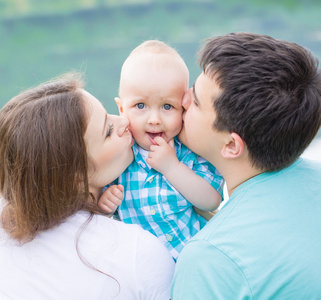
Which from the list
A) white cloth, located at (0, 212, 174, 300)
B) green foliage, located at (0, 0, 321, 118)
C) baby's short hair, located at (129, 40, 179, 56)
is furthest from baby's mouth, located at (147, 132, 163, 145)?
green foliage, located at (0, 0, 321, 118)

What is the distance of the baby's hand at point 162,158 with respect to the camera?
1.56 m

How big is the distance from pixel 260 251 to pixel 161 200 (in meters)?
0.52

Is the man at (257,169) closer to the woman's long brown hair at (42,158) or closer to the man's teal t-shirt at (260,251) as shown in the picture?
the man's teal t-shirt at (260,251)

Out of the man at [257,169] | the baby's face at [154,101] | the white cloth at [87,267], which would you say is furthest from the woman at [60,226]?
the baby's face at [154,101]

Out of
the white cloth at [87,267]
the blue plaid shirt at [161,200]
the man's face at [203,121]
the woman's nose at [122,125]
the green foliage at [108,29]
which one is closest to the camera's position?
the white cloth at [87,267]

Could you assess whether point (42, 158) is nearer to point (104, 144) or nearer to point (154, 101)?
point (104, 144)

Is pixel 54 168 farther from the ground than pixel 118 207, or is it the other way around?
pixel 54 168

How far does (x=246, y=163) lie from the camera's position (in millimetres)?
1348

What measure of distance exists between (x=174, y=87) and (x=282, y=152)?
0.43 meters

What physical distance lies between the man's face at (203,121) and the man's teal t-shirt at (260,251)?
0.23 m

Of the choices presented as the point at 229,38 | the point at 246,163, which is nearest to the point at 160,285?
the point at 246,163

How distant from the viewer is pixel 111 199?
154 cm

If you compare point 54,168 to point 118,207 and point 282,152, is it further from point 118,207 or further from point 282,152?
point 282,152

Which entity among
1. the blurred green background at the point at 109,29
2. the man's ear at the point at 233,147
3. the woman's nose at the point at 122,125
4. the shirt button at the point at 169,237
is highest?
the man's ear at the point at 233,147
